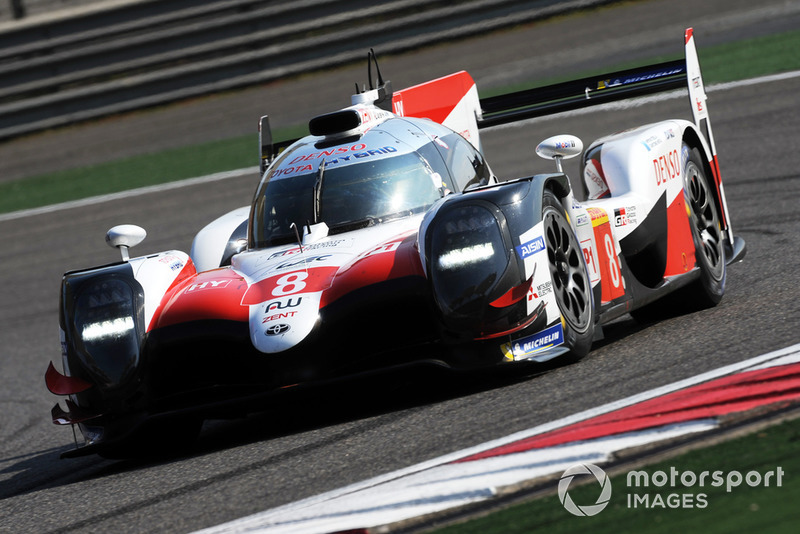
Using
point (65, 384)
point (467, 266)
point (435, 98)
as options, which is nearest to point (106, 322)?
point (65, 384)

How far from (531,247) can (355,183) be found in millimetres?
1414

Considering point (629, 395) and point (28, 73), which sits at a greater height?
point (28, 73)

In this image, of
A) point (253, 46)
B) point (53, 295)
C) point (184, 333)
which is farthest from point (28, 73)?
point (184, 333)

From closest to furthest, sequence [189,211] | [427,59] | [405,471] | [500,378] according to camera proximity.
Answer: [405,471] < [500,378] < [189,211] < [427,59]

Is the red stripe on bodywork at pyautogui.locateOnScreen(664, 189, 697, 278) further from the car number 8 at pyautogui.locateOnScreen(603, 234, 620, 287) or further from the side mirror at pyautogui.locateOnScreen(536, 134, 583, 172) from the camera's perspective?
the side mirror at pyautogui.locateOnScreen(536, 134, 583, 172)

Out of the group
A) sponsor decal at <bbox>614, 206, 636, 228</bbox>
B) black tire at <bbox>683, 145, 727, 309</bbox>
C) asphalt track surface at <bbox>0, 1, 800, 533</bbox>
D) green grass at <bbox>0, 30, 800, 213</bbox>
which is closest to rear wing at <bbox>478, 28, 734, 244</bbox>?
black tire at <bbox>683, 145, 727, 309</bbox>

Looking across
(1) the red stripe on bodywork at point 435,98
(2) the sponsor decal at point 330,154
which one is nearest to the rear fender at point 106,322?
(2) the sponsor decal at point 330,154

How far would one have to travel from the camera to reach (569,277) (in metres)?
5.71

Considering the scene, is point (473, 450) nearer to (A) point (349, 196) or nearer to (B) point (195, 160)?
(A) point (349, 196)

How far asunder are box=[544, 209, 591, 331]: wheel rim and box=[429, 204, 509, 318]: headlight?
0.35 m

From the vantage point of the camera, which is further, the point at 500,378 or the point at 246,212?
the point at 246,212

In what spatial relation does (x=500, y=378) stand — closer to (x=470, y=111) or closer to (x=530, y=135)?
(x=470, y=111)

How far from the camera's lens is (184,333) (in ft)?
18.2

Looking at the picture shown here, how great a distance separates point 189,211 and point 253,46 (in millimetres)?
5660
